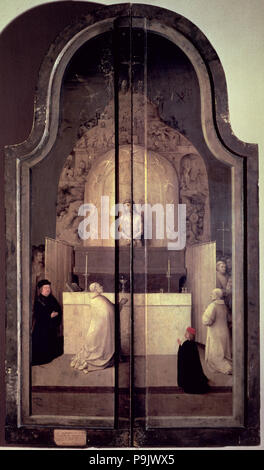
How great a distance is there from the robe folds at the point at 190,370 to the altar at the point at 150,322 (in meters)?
0.06

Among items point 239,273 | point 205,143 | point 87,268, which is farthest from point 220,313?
point 205,143

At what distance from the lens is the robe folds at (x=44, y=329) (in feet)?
8.79

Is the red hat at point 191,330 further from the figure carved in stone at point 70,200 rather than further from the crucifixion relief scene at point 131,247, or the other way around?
the figure carved in stone at point 70,200

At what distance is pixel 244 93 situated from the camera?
2705 millimetres

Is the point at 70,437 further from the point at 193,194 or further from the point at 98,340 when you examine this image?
the point at 193,194

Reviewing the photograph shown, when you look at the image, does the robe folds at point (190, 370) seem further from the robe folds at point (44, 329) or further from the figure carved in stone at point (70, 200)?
the figure carved in stone at point (70, 200)

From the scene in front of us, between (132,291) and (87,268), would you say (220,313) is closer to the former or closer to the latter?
(132,291)

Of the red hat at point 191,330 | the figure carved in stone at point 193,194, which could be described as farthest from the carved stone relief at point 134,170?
the red hat at point 191,330

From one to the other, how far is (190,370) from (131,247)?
0.84 metres

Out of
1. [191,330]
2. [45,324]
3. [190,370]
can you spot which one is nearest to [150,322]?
[191,330]

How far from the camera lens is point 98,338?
8.78 feet

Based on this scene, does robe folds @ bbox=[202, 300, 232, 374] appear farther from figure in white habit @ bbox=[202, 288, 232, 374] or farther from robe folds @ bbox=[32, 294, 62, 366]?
robe folds @ bbox=[32, 294, 62, 366]

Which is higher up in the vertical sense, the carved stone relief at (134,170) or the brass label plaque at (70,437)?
the carved stone relief at (134,170)

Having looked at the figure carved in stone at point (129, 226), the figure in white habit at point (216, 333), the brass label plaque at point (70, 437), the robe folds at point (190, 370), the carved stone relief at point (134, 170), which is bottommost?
the brass label plaque at point (70, 437)
